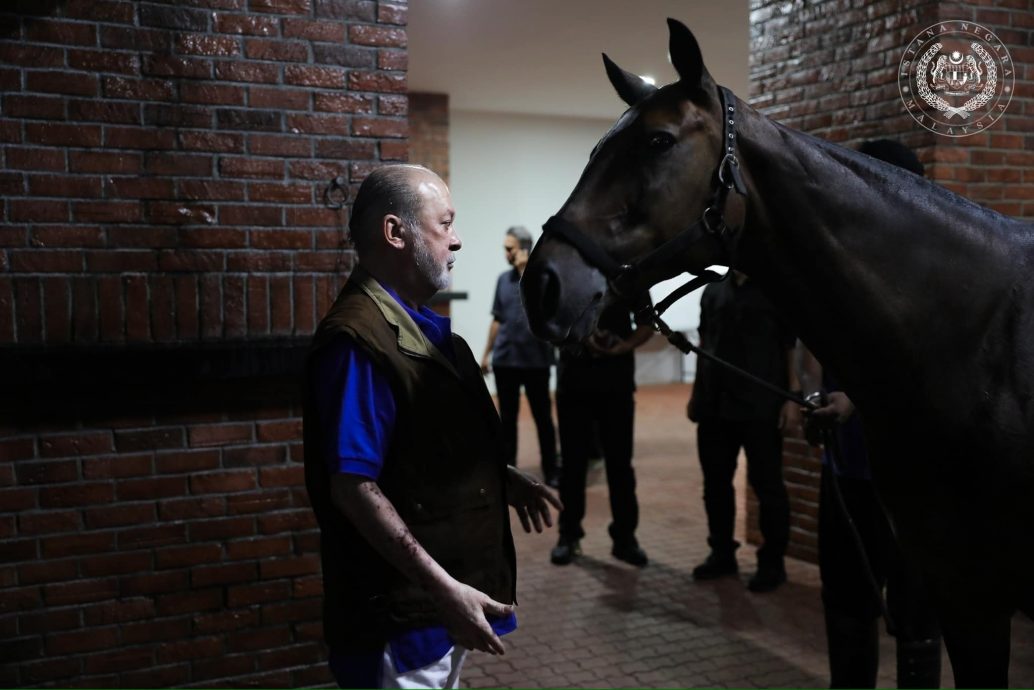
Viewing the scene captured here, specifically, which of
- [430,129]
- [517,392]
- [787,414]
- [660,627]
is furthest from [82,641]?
[430,129]

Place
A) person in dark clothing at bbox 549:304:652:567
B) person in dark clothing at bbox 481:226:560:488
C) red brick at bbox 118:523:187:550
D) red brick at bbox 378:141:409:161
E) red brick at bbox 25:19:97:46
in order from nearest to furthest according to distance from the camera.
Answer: red brick at bbox 25:19:97:46 < red brick at bbox 118:523:187:550 < red brick at bbox 378:141:409:161 < person in dark clothing at bbox 549:304:652:567 < person in dark clothing at bbox 481:226:560:488

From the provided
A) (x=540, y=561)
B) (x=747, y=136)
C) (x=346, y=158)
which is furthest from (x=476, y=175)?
(x=747, y=136)

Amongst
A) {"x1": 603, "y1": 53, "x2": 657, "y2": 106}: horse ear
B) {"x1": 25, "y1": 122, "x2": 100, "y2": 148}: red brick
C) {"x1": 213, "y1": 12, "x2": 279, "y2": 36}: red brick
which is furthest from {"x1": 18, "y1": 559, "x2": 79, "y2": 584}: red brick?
{"x1": 603, "y1": 53, "x2": 657, "y2": 106}: horse ear

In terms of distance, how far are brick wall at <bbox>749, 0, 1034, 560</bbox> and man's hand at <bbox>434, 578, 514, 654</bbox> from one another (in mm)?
3629

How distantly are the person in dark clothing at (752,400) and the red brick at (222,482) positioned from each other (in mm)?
2562

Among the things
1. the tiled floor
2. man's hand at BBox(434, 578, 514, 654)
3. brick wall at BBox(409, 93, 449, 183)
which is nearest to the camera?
man's hand at BBox(434, 578, 514, 654)

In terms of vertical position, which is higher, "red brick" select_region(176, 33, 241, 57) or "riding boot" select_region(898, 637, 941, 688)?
"red brick" select_region(176, 33, 241, 57)

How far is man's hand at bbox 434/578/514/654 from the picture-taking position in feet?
5.33

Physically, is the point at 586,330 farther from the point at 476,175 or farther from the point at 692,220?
the point at 476,175

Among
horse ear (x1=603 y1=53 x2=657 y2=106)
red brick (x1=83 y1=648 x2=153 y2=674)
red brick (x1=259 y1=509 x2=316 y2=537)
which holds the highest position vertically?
horse ear (x1=603 y1=53 x2=657 y2=106)

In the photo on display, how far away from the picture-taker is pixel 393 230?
6.21 feet

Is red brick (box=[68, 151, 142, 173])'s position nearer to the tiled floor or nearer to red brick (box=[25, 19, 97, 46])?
red brick (box=[25, 19, 97, 46])

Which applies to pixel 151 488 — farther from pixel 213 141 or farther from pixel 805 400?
pixel 805 400

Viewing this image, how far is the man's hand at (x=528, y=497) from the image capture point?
211cm
